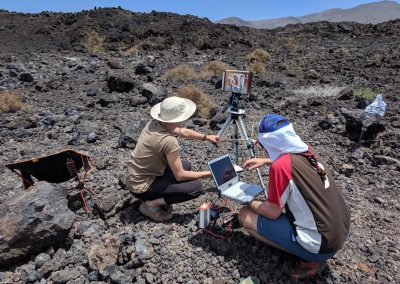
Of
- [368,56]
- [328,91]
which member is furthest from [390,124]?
[368,56]

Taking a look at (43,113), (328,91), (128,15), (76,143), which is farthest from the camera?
(128,15)

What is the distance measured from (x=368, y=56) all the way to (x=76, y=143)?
1321cm

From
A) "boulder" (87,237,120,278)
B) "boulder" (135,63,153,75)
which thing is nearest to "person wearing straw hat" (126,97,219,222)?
"boulder" (87,237,120,278)

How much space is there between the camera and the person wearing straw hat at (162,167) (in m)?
3.25

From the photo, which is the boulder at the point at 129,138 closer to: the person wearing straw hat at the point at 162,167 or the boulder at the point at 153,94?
the person wearing straw hat at the point at 162,167

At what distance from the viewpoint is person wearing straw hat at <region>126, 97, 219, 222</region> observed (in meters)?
3.25

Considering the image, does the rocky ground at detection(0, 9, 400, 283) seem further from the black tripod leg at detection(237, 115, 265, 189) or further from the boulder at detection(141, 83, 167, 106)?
the black tripod leg at detection(237, 115, 265, 189)

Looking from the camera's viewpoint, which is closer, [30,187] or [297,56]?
[30,187]

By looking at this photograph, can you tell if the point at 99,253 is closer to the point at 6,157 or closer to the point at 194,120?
the point at 6,157

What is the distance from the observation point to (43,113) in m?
7.60

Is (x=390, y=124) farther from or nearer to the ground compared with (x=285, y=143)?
nearer to the ground

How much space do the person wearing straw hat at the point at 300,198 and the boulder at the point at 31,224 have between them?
71.4 inches

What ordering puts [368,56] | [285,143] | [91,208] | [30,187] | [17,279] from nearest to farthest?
1. [285,143]
2. [17,279]
3. [30,187]
4. [91,208]
5. [368,56]

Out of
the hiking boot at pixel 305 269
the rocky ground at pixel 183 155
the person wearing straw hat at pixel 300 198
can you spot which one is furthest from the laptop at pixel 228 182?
the hiking boot at pixel 305 269
